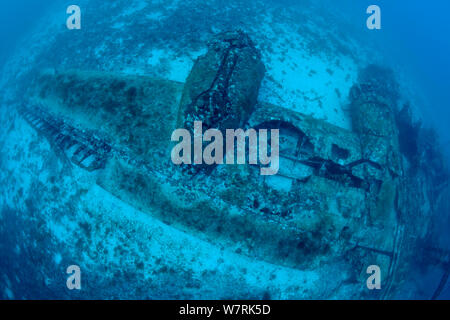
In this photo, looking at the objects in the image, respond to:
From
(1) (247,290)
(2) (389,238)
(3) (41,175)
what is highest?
(3) (41,175)

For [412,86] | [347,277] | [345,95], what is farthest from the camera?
[412,86]

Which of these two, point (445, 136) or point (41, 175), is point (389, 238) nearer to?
point (41, 175)

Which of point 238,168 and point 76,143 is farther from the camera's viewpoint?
point 76,143

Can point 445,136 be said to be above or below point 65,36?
below

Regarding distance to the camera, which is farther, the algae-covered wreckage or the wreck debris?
the wreck debris

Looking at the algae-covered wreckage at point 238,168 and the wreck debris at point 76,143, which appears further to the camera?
the wreck debris at point 76,143

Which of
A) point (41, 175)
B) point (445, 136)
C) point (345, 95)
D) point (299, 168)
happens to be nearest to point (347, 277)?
point (299, 168)

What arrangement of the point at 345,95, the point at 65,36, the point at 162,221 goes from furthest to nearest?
the point at 65,36 → the point at 345,95 → the point at 162,221
